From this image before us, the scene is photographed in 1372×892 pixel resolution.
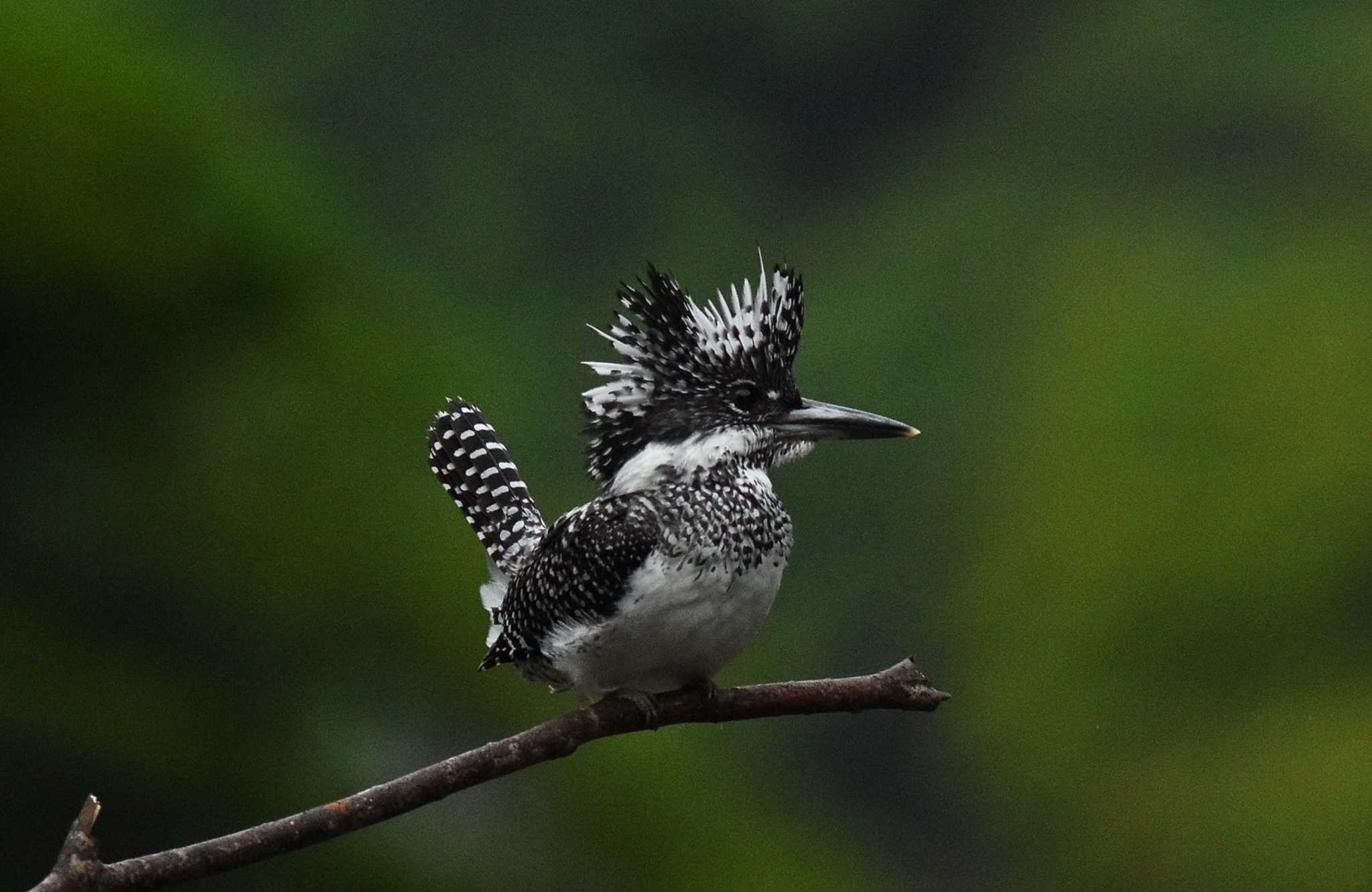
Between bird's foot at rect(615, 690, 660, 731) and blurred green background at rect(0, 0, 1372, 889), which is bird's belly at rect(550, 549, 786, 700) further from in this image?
blurred green background at rect(0, 0, 1372, 889)

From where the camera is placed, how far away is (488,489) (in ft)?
6.59

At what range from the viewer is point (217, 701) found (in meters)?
3.52

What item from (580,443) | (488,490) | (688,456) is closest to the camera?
(688,456)

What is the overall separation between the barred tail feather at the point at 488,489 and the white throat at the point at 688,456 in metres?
0.34

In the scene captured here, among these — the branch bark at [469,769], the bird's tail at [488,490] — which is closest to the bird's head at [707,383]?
the branch bark at [469,769]

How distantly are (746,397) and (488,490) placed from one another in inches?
18.0

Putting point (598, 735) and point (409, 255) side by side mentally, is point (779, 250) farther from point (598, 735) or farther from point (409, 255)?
point (598, 735)

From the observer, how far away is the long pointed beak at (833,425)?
1.60 m

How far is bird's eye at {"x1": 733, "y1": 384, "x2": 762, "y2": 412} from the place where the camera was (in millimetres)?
1656

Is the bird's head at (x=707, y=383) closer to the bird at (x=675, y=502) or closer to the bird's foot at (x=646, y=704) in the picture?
the bird at (x=675, y=502)

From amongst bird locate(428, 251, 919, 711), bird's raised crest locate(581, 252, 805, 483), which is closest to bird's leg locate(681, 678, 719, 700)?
bird locate(428, 251, 919, 711)

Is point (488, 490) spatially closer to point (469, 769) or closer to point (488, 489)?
point (488, 489)

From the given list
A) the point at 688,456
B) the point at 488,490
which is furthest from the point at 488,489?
the point at 688,456

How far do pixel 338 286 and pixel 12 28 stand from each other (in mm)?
892
